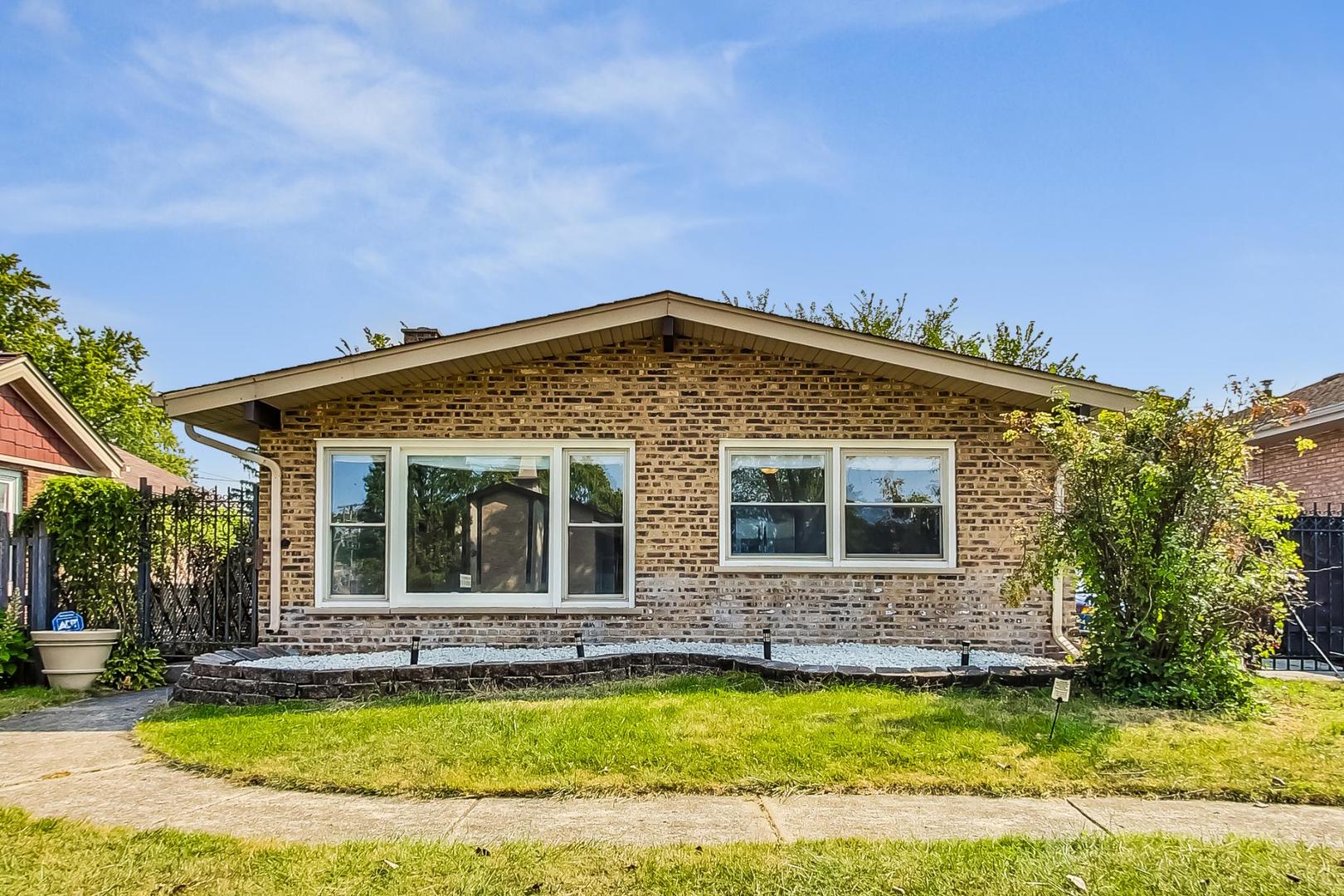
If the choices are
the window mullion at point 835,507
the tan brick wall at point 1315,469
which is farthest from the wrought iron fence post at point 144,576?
the tan brick wall at point 1315,469

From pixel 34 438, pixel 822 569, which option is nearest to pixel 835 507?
pixel 822 569

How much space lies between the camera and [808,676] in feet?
24.5

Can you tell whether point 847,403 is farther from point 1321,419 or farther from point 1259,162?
point 1321,419

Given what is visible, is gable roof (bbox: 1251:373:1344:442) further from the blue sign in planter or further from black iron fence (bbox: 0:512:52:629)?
black iron fence (bbox: 0:512:52:629)

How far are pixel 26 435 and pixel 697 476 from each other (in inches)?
433

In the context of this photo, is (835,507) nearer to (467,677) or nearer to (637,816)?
(467,677)

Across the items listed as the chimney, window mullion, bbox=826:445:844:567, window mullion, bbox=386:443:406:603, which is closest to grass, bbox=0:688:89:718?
window mullion, bbox=386:443:406:603

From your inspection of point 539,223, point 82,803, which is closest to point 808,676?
point 82,803

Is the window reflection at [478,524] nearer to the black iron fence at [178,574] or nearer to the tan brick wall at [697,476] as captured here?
the tan brick wall at [697,476]

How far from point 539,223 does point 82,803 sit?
11.4m

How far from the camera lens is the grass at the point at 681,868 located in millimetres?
3643

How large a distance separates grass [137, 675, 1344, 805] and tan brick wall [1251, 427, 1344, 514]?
23.7 feet

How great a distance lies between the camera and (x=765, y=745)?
569 centimetres

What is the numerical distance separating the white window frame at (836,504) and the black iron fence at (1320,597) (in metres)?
4.12
